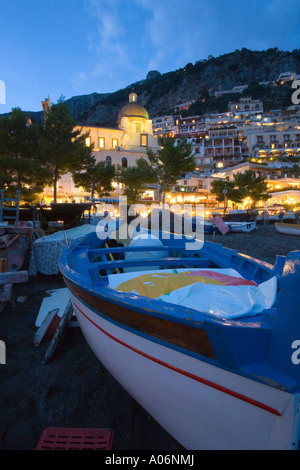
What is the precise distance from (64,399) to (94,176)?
980 inches

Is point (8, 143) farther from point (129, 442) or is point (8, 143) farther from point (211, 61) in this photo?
point (211, 61)

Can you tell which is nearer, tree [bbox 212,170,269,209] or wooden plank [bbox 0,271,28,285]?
wooden plank [bbox 0,271,28,285]

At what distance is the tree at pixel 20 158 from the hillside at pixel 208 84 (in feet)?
356

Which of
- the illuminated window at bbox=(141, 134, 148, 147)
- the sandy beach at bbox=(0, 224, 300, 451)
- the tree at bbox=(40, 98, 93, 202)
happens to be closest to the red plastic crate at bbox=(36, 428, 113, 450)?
the sandy beach at bbox=(0, 224, 300, 451)

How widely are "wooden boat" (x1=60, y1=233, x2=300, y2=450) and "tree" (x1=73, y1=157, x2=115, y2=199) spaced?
78.7ft

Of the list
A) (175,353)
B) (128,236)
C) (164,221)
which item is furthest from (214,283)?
(164,221)

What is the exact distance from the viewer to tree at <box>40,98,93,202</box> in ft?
65.2

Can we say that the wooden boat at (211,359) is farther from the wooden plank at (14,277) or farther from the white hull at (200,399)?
the wooden plank at (14,277)

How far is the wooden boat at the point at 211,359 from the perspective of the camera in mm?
1311

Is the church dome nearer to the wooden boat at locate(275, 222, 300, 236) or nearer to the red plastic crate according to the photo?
the wooden boat at locate(275, 222, 300, 236)

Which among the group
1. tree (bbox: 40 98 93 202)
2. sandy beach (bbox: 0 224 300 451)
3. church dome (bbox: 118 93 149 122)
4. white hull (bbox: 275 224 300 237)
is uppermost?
church dome (bbox: 118 93 149 122)

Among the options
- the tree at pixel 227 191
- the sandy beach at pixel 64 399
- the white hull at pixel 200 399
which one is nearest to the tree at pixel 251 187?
the tree at pixel 227 191

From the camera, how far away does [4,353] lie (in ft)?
12.5

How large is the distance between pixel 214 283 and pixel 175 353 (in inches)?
51.8
